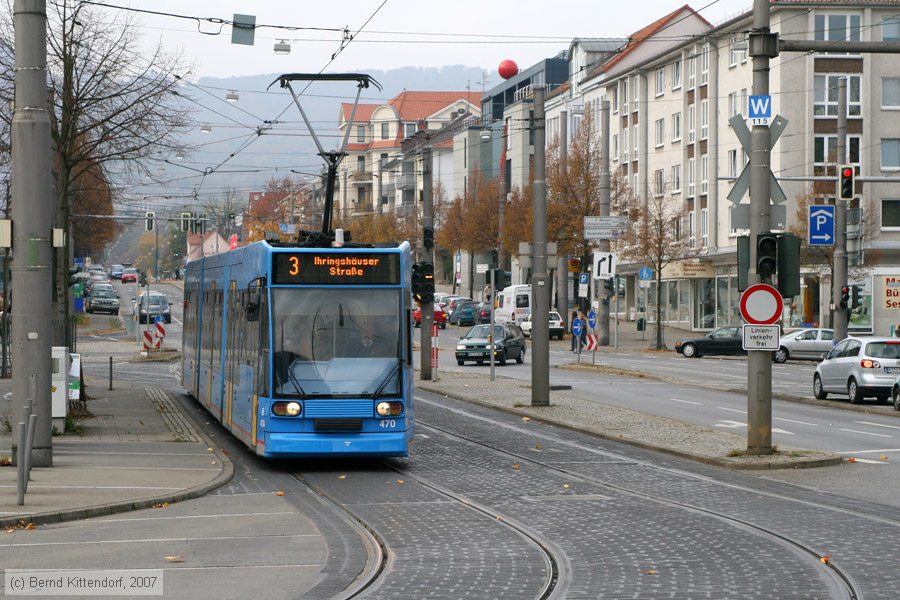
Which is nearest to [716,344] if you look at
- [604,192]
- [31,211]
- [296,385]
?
[604,192]

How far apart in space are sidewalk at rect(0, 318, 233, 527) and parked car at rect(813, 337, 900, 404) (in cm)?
1529

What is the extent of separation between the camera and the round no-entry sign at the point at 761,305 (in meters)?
18.3

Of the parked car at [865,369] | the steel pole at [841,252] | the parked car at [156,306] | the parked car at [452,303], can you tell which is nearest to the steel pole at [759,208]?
the parked car at [865,369]

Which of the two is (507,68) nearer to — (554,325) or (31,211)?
(31,211)

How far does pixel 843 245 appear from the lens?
1716 inches

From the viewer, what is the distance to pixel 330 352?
1714 centimetres

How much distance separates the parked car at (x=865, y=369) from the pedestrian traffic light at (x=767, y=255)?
Answer: 13.5 m

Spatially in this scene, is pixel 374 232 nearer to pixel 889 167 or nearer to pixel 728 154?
pixel 728 154

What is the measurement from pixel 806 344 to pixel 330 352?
40600 mm

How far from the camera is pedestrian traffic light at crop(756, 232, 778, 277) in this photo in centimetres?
1814

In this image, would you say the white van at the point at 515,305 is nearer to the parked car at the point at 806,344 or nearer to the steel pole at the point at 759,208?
the parked car at the point at 806,344

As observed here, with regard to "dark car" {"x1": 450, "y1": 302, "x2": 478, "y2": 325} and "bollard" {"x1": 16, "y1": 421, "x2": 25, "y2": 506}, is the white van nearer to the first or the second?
"dark car" {"x1": 450, "y1": 302, "x2": 478, "y2": 325}

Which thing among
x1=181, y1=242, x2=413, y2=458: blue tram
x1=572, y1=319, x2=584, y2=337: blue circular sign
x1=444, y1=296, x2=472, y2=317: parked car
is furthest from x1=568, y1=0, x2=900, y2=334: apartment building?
x1=181, y1=242, x2=413, y2=458: blue tram

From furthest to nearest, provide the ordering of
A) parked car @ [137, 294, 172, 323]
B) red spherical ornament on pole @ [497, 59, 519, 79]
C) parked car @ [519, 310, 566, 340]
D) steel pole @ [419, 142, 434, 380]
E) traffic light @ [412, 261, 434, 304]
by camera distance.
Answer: parked car @ [137, 294, 172, 323]
parked car @ [519, 310, 566, 340]
steel pole @ [419, 142, 434, 380]
traffic light @ [412, 261, 434, 304]
red spherical ornament on pole @ [497, 59, 519, 79]
